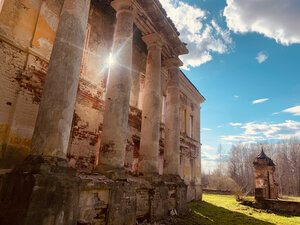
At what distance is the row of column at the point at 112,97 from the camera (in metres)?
4.07

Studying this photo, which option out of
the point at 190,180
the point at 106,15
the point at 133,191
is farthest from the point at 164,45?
the point at 190,180

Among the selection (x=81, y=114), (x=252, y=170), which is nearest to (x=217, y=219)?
(x=81, y=114)

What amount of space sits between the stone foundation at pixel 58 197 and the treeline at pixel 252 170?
33.8m

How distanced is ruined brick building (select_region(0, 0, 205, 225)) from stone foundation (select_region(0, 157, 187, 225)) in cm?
2

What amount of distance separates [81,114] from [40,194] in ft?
13.9

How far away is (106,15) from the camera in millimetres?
8852

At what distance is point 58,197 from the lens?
3.58 meters

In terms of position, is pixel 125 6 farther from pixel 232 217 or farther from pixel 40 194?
pixel 232 217

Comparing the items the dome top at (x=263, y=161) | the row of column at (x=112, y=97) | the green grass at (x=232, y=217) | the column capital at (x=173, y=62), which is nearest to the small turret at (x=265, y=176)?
the dome top at (x=263, y=161)

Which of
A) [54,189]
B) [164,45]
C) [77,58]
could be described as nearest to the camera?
[54,189]

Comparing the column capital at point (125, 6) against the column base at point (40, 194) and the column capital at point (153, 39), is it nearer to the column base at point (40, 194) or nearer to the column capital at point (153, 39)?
the column capital at point (153, 39)

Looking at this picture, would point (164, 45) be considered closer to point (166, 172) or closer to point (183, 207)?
point (166, 172)

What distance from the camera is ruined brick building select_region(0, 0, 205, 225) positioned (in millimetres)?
3736

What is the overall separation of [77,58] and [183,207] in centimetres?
795
